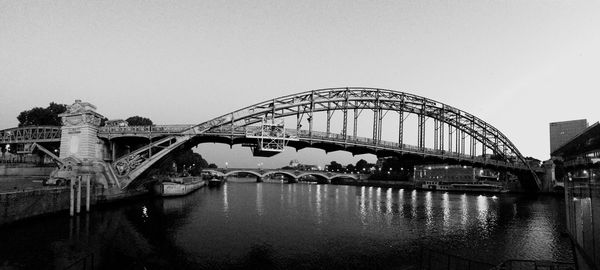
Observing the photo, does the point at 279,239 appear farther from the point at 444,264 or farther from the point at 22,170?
the point at 22,170

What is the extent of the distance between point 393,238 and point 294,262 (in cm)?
1287

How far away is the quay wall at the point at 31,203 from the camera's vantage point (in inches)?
1163

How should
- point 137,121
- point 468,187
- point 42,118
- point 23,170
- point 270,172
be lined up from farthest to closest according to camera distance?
1. point 270,172
2. point 468,187
3. point 137,121
4. point 42,118
5. point 23,170

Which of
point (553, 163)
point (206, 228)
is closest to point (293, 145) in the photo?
point (206, 228)

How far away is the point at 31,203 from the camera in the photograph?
3288 centimetres

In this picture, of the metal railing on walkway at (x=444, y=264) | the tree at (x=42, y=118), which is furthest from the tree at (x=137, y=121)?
the metal railing on walkway at (x=444, y=264)

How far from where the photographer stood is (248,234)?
33.0 metres

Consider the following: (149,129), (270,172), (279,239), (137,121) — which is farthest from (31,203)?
(270,172)

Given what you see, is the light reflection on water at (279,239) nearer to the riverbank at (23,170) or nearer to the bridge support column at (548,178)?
the riverbank at (23,170)

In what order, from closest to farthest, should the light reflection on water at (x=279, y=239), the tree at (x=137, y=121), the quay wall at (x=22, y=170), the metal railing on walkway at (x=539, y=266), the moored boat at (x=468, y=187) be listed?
the metal railing on walkway at (x=539, y=266)
the light reflection on water at (x=279, y=239)
the quay wall at (x=22, y=170)
the tree at (x=137, y=121)
the moored boat at (x=468, y=187)

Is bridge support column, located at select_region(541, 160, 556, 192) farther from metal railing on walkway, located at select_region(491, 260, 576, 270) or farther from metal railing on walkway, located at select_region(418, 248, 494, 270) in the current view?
metal railing on walkway, located at select_region(491, 260, 576, 270)

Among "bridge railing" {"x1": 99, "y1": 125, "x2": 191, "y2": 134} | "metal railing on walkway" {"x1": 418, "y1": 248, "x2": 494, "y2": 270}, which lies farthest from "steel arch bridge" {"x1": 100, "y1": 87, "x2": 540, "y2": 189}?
"metal railing on walkway" {"x1": 418, "y1": 248, "x2": 494, "y2": 270}

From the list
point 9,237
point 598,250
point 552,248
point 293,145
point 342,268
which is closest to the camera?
point 598,250

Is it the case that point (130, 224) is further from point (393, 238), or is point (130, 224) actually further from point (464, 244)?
point (464, 244)
